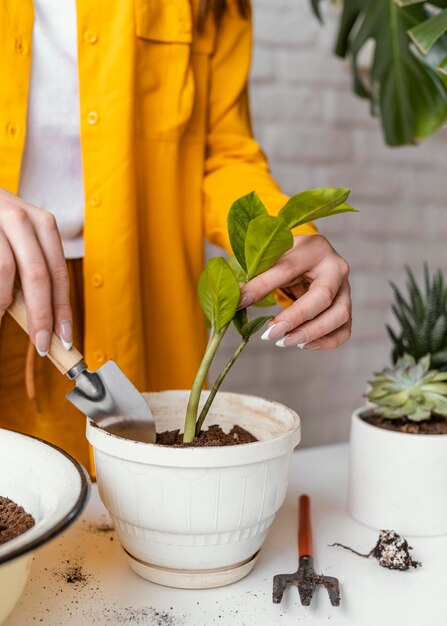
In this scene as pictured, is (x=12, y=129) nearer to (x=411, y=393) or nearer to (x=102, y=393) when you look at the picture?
(x=102, y=393)

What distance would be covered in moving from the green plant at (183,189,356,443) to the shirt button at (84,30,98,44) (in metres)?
0.41

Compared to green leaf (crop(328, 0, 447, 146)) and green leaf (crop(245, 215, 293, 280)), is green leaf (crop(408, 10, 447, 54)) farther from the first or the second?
green leaf (crop(245, 215, 293, 280))

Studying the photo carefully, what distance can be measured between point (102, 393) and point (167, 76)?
1.70 ft

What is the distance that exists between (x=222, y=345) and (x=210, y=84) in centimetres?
74

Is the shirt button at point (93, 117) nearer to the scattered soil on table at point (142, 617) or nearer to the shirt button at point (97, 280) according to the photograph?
the shirt button at point (97, 280)

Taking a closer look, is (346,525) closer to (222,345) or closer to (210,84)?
(210,84)

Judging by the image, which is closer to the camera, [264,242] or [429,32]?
[264,242]

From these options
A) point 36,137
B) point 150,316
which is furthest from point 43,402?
point 36,137

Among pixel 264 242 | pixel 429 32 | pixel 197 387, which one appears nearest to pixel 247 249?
pixel 264 242

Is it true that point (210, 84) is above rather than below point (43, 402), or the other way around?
above

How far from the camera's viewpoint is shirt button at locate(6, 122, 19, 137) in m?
0.84

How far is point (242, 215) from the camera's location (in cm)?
60

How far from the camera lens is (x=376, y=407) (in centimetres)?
78

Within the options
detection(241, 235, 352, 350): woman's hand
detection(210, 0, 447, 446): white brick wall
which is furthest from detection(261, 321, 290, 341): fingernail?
detection(210, 0, 447, 446): white brick wall
